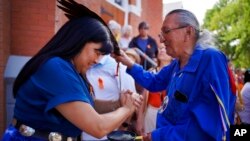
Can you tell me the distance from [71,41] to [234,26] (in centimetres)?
4721

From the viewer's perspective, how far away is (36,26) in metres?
5.06

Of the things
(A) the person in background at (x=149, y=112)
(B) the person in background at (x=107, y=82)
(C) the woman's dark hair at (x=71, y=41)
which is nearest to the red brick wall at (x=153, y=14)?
(A) the person in background at (x=149, y=112)

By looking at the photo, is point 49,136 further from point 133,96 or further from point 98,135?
point 133,96

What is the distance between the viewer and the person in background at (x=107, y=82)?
3.98 m

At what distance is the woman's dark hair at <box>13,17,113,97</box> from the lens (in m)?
2.27

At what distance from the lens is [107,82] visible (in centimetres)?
406

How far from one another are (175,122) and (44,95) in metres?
1.02

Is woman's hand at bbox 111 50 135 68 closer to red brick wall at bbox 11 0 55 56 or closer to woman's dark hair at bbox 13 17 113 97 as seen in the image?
woman's dark hair at bbox 13 17 113 97

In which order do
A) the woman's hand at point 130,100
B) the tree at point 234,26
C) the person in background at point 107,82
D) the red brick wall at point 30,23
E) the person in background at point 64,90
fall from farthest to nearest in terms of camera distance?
1. the tree at point 234,26
2. the red brick wall at point 30,23
3. the person in background at point 107,82
4. the woman's hand at point 130,100
5. the person in background at point 64,90

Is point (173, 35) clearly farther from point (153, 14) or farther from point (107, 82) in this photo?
point (153, 14)

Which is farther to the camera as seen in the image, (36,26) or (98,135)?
(36,26)

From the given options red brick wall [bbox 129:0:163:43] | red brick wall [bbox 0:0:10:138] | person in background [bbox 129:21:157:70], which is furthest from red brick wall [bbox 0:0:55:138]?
red brick wall [bbox 129:0:163:43]

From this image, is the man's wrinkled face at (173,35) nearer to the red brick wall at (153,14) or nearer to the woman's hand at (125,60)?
the woman's hand at (125,60)

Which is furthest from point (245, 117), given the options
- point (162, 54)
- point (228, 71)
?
point (228, 71)
